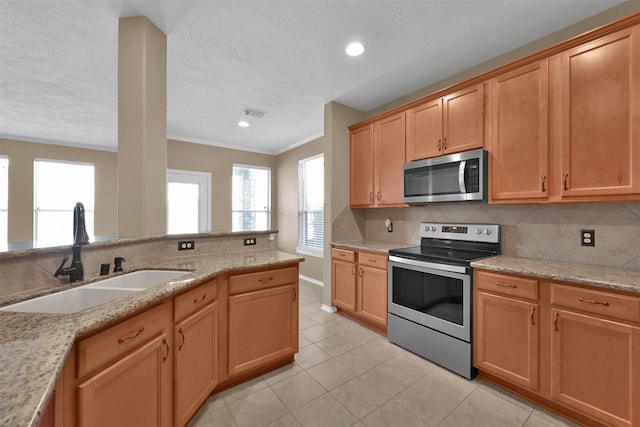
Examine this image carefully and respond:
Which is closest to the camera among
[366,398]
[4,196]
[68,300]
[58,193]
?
[68,300]

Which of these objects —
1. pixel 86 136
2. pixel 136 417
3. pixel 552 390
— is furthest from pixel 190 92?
pixel 552 390

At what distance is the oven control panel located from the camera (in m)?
2.46

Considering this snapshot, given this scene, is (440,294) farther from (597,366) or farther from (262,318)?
(262,318)

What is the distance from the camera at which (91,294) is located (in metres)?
1.40

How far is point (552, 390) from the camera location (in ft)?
5.60

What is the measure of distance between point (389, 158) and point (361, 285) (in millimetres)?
1530

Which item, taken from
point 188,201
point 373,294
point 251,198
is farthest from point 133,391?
point 251,198

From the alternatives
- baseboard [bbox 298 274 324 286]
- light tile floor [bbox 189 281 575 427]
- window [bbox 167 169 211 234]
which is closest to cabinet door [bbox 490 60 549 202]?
light tile floor [bbox 189 281 575 427]

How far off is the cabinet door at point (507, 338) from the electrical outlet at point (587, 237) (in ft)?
2.38

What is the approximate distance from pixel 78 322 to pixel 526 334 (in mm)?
2496

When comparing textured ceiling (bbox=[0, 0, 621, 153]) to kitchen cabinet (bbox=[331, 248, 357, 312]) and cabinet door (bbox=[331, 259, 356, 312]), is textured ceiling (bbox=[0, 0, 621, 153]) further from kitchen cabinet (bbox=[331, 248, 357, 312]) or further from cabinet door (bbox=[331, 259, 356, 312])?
cabinet door (bbox=[331, 259, 356, 312])

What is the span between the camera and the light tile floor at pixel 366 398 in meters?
1.69

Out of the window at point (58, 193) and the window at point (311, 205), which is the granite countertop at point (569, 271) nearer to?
the window at point (311, 205)

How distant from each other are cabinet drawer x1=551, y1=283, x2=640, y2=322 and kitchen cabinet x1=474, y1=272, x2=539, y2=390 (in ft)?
0.42
